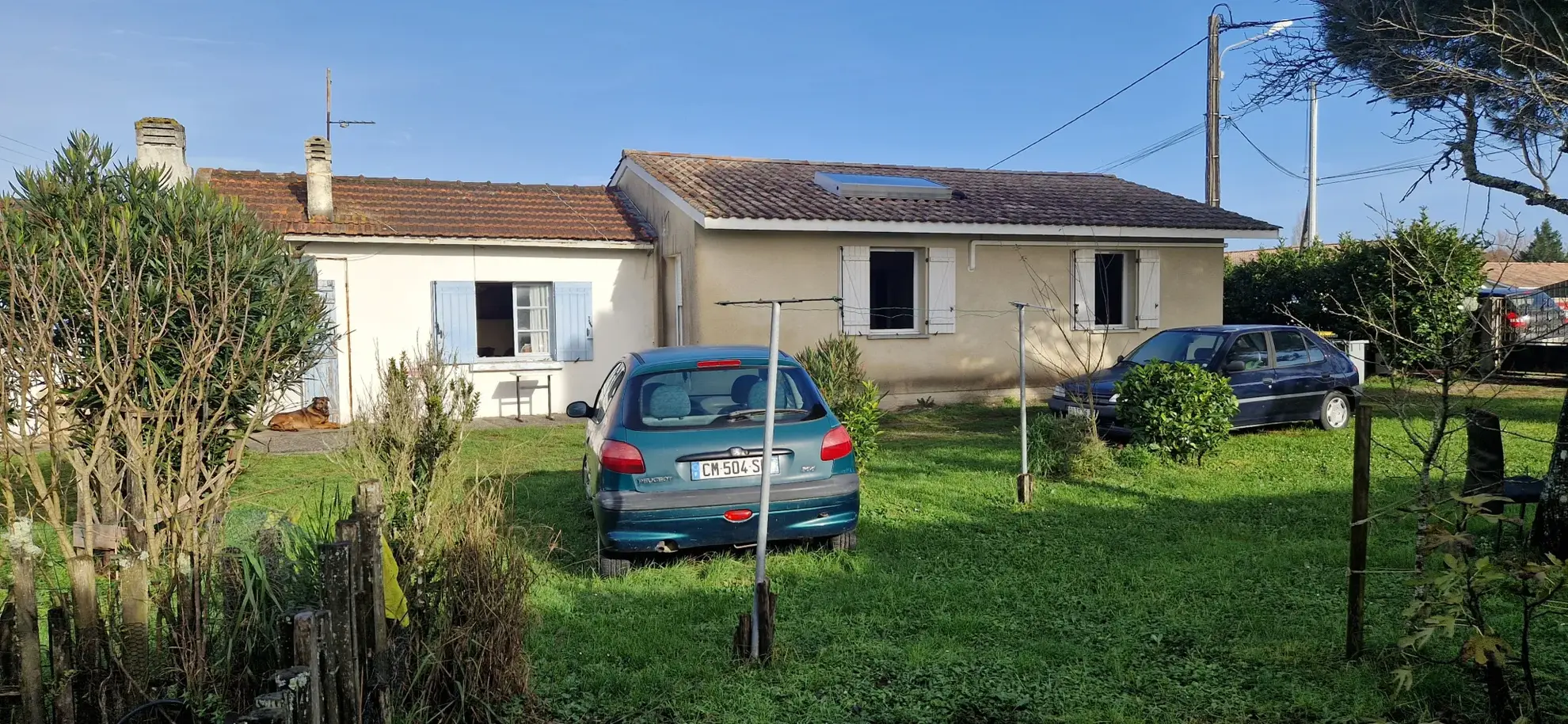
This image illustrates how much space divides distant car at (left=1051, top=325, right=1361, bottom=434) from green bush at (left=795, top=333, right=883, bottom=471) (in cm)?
281

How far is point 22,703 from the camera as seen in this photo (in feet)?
10.2

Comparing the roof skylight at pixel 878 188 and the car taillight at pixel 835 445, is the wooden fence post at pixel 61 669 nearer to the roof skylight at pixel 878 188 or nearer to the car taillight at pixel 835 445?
the car taillight at pixel 835 445

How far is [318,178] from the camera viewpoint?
543 inches

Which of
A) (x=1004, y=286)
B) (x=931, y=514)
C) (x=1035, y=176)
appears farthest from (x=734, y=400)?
(x=1035, y=176)

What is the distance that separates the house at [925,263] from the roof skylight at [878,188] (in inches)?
1.1

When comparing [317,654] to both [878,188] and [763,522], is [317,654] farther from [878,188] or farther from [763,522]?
[878,188]

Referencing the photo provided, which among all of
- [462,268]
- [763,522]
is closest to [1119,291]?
[462,268]

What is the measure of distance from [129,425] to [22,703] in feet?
3.28

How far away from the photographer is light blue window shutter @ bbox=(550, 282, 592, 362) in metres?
14.6

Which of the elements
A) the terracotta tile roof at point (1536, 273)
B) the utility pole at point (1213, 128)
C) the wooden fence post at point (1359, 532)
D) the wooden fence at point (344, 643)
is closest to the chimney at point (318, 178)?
the wooden fence at point (344, 643)

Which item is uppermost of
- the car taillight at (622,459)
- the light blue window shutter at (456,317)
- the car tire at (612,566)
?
the light blue window shutter at (456,317)

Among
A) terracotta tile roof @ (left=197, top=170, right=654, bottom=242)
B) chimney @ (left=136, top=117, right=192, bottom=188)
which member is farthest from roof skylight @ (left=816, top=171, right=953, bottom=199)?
chimney @ (left=136, top=117, right=192, bottom=188)

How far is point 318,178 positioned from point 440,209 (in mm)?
1722

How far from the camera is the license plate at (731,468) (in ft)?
19.1
